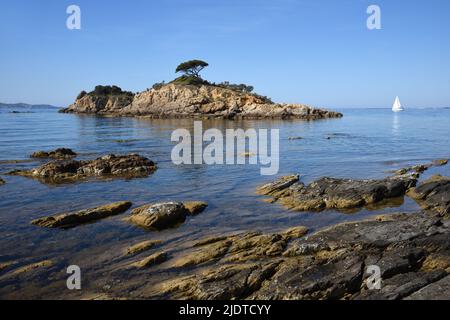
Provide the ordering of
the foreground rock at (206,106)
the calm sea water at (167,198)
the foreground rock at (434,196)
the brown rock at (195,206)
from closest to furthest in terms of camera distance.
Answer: the calm sea water at (167,198) < the foreground rock at (434,196) < the brown rock at (195,206) < the foreground rock at (206,106)

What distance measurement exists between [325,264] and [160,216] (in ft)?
23.0

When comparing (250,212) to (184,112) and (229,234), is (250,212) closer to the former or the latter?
(229,234)

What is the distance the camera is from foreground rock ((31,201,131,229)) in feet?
47.0

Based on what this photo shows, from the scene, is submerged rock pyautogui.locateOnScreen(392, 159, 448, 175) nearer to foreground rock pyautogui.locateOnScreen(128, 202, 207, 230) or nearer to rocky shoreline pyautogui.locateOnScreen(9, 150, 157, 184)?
foreground rock pyautogui.locateOnScreen(128, 202, 207, 230)

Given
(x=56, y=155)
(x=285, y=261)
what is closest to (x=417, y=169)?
(x=285, y=261)

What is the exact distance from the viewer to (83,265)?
432 inches

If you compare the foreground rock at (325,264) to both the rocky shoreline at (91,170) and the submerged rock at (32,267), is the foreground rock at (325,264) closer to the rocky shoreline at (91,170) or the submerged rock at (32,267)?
the submerged rock at (32,267)

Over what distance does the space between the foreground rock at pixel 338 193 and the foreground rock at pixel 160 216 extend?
16.1 feet

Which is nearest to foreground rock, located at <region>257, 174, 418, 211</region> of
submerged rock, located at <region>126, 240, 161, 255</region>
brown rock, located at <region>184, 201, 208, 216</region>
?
brown rock, located at <region>184, 201, 208, 216</region>

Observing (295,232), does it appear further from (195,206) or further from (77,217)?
(77,217)

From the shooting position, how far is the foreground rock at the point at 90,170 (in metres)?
23.8

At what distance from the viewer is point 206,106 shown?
11012 centimetres

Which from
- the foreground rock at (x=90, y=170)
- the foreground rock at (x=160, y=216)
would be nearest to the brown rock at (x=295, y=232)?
the foreground rock at (x=160, y=216)

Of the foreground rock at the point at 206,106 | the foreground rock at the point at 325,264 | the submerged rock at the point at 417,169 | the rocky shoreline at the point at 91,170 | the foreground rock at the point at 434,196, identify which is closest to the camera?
the foreground rock at the point at 325,264
